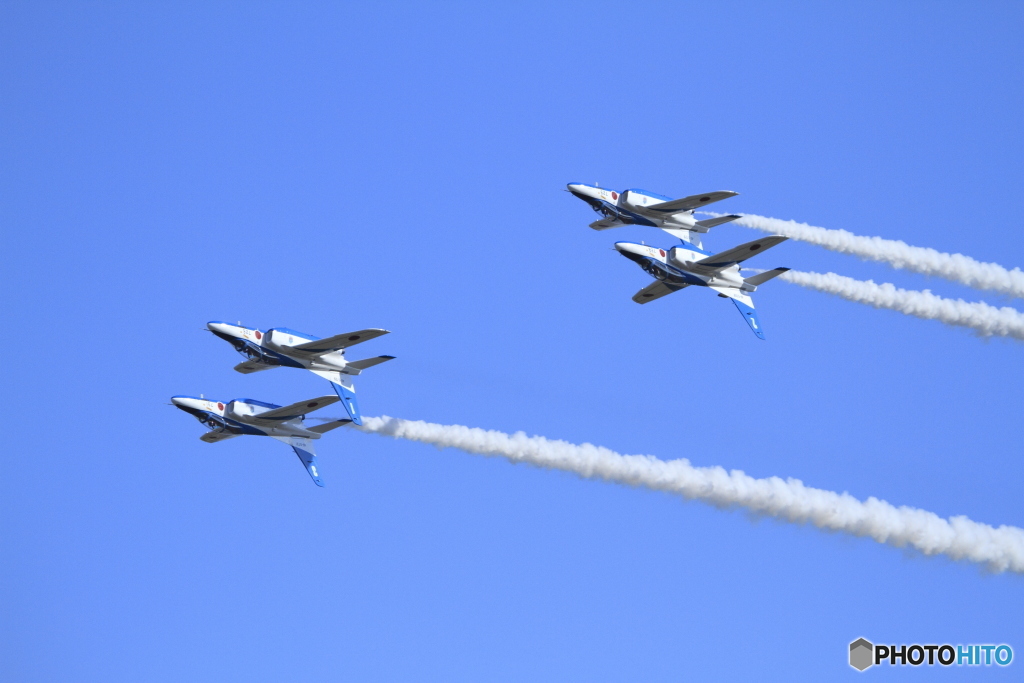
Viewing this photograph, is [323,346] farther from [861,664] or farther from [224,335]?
[861,664]

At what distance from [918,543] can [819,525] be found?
4854mm

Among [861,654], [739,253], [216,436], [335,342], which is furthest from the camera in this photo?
[739,253]

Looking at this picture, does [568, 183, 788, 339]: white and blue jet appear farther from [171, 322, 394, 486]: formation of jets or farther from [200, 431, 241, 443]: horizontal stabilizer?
[200, 431, 241, 443]: horizontal stabilizer

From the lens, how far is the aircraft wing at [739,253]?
3105 inches

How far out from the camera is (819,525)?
247 ft

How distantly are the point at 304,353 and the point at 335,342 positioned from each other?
1715 mm

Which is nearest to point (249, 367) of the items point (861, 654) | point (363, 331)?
point (363, 331)

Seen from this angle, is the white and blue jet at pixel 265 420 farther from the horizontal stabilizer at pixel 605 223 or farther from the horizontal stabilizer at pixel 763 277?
the horizontal stabilizer at pixel 763 277

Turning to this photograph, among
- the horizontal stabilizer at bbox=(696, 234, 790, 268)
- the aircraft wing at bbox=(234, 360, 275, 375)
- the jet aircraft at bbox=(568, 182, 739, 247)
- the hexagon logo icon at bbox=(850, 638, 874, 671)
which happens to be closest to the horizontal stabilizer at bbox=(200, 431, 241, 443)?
the aircraft wing at bbox=(234, 360, 275, 375)

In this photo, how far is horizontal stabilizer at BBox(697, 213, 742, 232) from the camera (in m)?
81.9

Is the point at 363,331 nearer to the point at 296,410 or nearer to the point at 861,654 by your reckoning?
the point at 296,410

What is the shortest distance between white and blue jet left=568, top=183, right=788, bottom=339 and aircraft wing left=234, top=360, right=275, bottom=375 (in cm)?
1868

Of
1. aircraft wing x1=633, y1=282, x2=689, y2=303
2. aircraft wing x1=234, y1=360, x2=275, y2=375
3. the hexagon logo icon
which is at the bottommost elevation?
the hexagon logo icon

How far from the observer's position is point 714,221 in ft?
270
